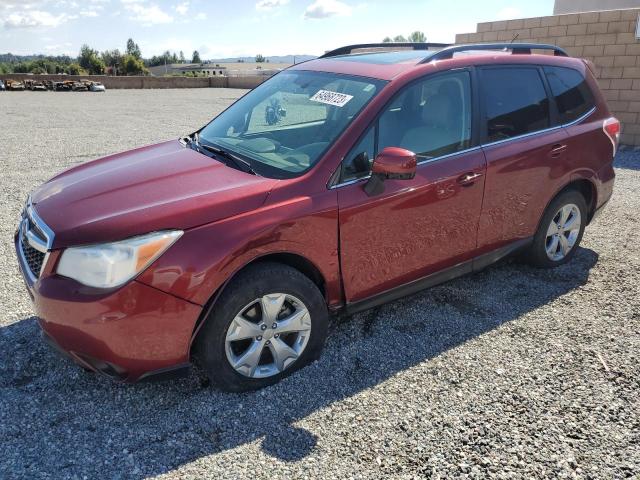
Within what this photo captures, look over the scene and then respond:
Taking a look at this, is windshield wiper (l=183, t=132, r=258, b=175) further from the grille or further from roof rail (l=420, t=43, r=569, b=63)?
roof rail (l=420, t=43, r=569, b=63)

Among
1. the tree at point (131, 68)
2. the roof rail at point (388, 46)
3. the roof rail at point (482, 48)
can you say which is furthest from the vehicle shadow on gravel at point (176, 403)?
the tree at point (131, 68)

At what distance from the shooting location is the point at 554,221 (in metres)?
4.44

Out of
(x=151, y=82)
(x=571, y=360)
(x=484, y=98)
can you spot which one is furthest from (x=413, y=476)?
(x=151, y=82)

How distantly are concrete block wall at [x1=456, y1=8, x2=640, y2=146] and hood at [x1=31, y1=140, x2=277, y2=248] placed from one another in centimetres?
1029

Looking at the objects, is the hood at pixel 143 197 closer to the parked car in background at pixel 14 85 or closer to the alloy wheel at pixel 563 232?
the alloy wheel at pixel 563 232

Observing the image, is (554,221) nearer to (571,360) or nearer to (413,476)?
(571,360)

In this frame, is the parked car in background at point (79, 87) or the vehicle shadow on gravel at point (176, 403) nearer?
the vehicle shadow on gravel at point (176, 403)

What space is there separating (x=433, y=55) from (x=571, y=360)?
7.43ft

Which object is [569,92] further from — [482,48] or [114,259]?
[114,259]

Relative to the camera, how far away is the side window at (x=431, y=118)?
10.7 feet

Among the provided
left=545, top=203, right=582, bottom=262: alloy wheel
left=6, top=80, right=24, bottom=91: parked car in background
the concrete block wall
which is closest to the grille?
left=545, top=203, right=582, bottom=262: alloy wheel

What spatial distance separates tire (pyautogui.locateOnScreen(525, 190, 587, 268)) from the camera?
4340mm

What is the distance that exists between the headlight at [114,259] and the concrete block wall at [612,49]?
36.2 ft

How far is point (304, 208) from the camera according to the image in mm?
2857
